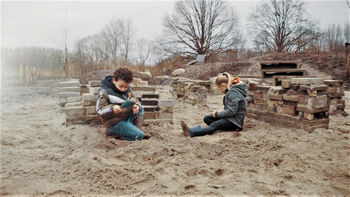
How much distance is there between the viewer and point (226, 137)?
3982 millimetres

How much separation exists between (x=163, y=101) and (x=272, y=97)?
214cm

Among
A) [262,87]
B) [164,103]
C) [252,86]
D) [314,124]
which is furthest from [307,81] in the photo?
[164,103]

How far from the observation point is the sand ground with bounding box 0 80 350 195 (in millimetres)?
2408

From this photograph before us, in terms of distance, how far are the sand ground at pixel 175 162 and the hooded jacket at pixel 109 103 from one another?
343mm

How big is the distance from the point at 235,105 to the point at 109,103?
1946mm

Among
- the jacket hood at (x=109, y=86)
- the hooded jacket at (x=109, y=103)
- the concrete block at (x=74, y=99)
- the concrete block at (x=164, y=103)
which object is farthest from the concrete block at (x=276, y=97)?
the concrete block at (x=74, y=99)

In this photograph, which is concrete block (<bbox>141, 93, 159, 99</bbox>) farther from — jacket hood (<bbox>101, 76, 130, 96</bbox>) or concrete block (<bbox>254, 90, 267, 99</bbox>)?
concrete block (<bbox>254, 90, 267, 99</bbox>)

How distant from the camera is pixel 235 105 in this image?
13.3 ft

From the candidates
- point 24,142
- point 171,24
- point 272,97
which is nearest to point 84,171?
point 24,142

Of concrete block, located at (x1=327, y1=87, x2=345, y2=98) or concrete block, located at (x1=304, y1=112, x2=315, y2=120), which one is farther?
concrete block, located at (x1=327, y1=87, x2=345, y2=98)

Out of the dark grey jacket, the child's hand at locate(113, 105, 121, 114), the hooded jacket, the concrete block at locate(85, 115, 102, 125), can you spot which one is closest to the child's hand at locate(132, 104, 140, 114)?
the hooded jacket

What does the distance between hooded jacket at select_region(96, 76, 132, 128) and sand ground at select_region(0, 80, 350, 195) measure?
0.34m

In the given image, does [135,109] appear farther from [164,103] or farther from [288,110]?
[288,110]

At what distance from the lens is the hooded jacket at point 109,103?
3.66 meters
